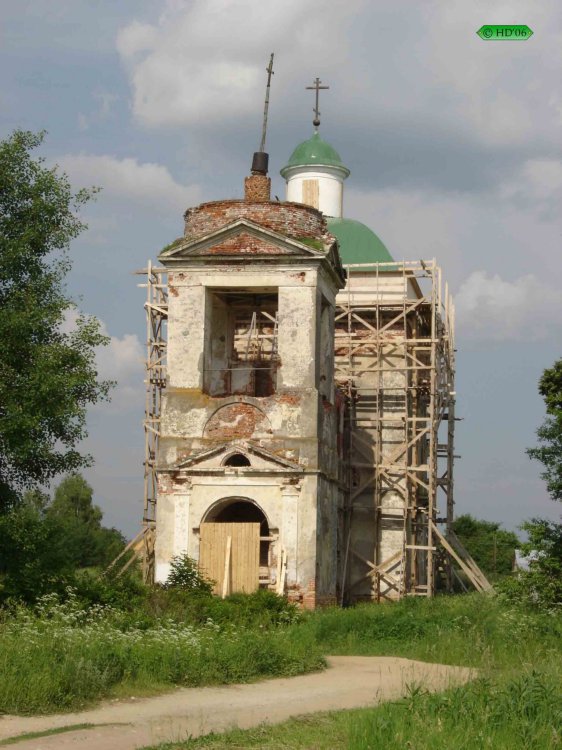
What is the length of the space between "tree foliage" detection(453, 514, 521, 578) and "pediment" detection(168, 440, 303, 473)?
25.7m

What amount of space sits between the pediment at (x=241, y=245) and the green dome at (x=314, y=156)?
9790mm

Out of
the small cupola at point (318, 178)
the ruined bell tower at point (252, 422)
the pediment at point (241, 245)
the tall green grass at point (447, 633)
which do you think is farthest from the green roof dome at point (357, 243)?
the tall green grass at point (447, 633)

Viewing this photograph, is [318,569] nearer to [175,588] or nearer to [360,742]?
[175,588]

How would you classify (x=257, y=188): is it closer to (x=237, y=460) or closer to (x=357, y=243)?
(x=237, y=460)

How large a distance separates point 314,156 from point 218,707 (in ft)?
73.0

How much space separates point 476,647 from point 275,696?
3.46 metres

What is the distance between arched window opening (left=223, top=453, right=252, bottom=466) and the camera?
71.4ft

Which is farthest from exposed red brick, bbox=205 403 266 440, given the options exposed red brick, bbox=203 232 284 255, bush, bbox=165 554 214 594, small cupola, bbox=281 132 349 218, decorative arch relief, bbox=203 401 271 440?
small cupola, bbox=281 132 349 218

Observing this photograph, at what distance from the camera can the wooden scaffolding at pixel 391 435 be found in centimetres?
2586

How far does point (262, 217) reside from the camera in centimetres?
2236

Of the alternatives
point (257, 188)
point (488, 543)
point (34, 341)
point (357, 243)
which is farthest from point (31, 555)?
point (488, 543)

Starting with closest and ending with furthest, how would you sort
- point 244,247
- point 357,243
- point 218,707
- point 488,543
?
point 218,707, point 244,247, point 357,243, point 488,543

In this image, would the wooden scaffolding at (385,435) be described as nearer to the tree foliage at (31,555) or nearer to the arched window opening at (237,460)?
the arched window opening at (237,460)

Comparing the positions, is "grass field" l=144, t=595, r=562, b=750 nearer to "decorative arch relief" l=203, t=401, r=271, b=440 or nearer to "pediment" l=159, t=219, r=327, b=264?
"decorative arch relief" l=203, t=401, r=271, b=440
